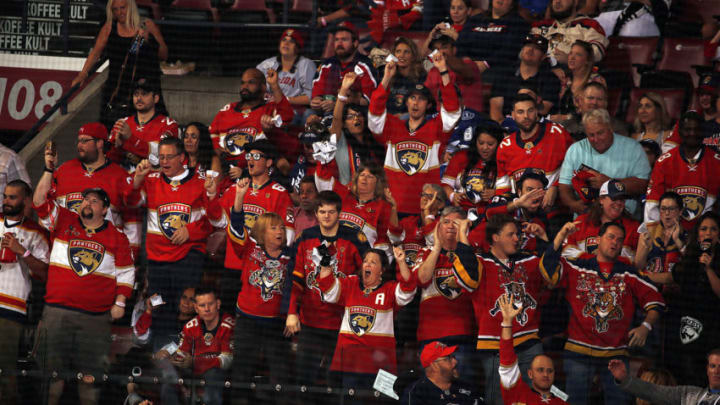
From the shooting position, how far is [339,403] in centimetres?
540

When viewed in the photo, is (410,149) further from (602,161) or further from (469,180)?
(602,161)

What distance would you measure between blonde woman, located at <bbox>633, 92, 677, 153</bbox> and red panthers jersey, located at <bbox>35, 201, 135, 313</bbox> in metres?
3.43

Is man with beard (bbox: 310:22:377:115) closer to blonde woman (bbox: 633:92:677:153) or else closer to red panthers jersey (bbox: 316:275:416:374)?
red panthers jersey (bbox: 316:275:416:374)

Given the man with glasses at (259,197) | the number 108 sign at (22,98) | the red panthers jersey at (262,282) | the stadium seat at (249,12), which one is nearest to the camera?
the red panthers jersey at (262,282)

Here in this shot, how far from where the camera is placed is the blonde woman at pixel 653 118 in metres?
6.60

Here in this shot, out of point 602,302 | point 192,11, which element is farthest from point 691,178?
point 192,11

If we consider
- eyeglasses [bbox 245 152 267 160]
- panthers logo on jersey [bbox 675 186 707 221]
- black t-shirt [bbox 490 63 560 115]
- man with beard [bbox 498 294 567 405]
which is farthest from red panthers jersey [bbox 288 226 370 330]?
panthers logo on jersey [bbox 675 186 707 221]

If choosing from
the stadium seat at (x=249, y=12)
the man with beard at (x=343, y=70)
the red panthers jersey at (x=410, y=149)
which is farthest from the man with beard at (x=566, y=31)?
the stadium seat at (x=249, y=12)

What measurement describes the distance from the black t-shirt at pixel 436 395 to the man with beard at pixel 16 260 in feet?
7.97

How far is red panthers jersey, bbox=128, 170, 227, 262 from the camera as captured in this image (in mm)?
6645

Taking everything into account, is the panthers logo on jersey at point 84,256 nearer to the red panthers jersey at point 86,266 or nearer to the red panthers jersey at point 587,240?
the red panthers jersey at point 86,266

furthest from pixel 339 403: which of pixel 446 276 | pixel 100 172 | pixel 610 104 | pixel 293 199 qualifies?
pixel 610 104

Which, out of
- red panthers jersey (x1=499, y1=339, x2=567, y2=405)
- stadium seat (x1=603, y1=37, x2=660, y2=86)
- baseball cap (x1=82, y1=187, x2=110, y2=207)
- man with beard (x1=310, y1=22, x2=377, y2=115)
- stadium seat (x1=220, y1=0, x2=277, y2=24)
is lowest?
red panthers jersey (x1=499, y1=339, x2=567, y2=405)

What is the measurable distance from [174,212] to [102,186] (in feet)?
1.76
